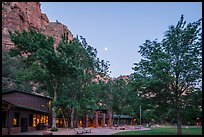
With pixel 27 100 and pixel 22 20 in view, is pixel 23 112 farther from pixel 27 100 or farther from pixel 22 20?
pixel 22 20

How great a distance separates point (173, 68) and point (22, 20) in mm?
82256

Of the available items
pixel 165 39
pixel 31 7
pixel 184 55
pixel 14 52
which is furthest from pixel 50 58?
pixel 31 7

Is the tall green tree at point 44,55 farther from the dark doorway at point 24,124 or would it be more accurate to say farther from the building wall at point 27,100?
the building wall at point 27,100

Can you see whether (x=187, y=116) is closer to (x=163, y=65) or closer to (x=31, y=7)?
(x=163, y=65)

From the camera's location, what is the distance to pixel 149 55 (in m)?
22.8

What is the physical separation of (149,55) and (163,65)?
3.18m

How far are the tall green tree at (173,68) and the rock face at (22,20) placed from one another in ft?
188

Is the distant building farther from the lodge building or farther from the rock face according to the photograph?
the rock face

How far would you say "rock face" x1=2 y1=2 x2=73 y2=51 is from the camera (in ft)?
267

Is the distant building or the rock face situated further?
the rock face

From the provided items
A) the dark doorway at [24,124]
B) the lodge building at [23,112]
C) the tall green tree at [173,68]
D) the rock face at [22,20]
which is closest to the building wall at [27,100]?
the lodge building at [23,112]

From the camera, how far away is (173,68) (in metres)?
20.6

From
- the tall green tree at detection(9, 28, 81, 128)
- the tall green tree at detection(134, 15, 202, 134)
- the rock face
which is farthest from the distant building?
the rock face

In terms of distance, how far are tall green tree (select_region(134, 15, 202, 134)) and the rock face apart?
57.3 m
